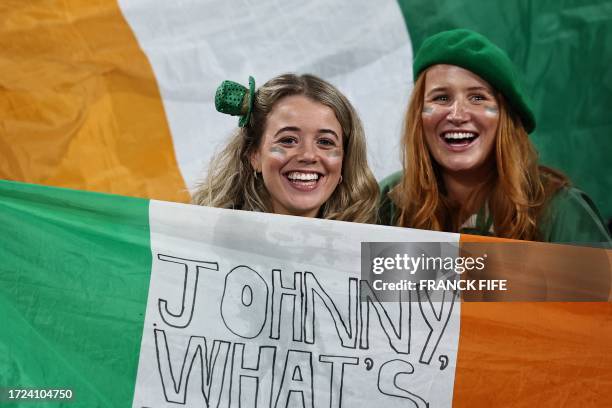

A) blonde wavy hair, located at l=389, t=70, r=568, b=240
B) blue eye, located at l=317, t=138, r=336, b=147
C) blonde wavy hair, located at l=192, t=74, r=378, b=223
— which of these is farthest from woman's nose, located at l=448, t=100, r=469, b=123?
blue eye, located at l=317, t=138, r=336, b=147

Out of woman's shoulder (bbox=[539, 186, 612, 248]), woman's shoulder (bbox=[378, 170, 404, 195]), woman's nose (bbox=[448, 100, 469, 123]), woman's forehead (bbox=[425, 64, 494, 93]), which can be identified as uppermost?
woman's forehead (bbox=[425, 64, 494, 93])

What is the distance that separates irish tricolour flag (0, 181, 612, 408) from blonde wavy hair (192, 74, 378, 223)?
0.41 meters

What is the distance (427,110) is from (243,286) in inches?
35.4

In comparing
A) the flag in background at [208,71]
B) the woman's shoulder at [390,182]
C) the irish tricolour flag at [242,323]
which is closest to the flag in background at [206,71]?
the flag in background at [208,71]

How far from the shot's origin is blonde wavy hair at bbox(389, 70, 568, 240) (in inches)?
94.5

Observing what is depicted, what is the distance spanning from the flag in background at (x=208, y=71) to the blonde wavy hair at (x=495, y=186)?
45cm

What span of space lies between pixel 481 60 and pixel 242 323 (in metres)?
1.05

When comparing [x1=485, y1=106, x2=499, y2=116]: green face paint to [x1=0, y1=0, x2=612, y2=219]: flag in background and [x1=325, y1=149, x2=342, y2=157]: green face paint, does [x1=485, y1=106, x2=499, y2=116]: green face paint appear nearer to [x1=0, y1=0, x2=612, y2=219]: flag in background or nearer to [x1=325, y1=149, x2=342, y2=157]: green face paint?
[x1=325, y1=149, x2=342, y2=157]: green face paint

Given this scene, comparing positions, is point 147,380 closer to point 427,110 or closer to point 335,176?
point 335,176

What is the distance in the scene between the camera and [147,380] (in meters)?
1.88

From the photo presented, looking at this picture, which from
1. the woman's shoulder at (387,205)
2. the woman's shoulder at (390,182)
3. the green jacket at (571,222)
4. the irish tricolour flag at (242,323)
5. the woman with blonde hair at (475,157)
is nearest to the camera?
the irish tricolour flag at (242,323)

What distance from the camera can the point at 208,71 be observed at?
120 inches

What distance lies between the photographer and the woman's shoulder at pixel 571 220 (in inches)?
89.9

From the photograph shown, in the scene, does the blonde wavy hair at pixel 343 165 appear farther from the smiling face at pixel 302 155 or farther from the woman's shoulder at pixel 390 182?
the woman's shoulder at pixel 390 182
